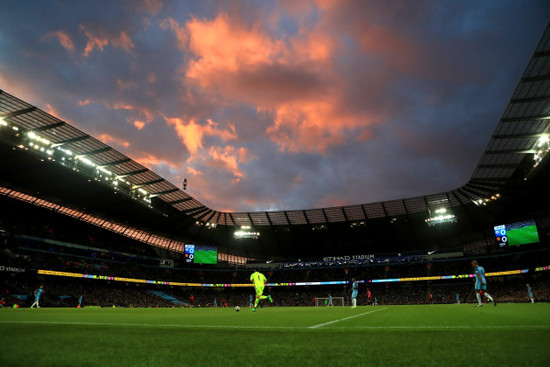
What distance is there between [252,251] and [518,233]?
Result: 47692 mm

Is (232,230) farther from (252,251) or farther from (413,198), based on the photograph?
(413,198)

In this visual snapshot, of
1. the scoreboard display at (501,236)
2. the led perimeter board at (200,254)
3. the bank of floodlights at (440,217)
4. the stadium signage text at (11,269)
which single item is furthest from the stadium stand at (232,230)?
the led perimeter board at (200,254)

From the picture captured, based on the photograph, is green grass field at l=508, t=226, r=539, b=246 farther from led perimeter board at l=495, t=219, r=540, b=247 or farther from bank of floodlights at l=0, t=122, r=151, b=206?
bank of floodlights at l=0, t=122, r=151, b=206

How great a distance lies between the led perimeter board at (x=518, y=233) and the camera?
4184cm

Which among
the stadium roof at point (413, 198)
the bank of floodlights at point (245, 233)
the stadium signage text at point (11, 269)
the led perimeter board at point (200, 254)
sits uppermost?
the stadium roof at point (413, 198)

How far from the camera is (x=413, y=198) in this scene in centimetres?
5006

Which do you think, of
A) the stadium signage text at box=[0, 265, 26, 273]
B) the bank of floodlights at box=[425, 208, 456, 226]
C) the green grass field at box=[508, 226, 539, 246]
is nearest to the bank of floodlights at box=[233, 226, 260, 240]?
the bank of floodlights at box=[425, 208, 456, 226]

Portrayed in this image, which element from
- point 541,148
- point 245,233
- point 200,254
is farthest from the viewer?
point 245,233

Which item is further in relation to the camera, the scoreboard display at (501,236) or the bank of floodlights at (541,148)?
the scoreboard display at (501,236)

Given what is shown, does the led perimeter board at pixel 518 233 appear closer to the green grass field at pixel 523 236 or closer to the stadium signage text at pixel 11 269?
the green grass field at pixel 523 236

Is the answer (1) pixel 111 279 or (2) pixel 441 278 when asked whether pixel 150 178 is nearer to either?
(1) pixel 111 279

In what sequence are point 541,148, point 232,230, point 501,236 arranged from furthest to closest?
point 232,230, point 501,236, point 541,148

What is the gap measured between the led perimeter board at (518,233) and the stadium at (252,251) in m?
0.17

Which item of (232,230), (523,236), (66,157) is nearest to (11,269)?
(66,157)
